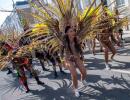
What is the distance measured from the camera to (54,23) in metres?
7.34

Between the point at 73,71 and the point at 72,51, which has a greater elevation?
the point at 72,51

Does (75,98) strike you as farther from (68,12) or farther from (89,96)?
(68,12)

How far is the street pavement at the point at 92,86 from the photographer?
7543 mm

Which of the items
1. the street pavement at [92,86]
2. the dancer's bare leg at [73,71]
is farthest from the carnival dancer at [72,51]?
the street pavement at [92,86]

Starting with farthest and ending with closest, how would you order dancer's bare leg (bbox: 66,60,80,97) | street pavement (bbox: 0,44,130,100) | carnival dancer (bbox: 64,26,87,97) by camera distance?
dancer's bare leg (bbox: 66,60,80,97)
street pavement (bbox: 0,44,130,100)
carnival dancer (bbox: 64,26,87,97)

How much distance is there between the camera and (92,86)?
27.6 ft

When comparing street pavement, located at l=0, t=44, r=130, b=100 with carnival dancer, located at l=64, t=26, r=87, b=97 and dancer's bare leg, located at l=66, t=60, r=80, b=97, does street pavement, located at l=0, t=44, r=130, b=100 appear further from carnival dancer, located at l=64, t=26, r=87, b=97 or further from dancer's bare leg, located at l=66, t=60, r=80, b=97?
carnival dancer, located at l=64, t=26, r=87, b=97

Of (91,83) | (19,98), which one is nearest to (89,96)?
(91,83)

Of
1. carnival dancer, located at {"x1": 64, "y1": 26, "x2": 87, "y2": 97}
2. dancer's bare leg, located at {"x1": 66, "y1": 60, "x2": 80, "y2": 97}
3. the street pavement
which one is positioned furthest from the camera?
dancer's bare leg, located at {"x1": 66, "y1": 60, "x2": 80, "y2": 97}

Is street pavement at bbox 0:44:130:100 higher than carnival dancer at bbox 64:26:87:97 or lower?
lower

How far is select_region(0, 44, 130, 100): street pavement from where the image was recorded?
24.7 ft

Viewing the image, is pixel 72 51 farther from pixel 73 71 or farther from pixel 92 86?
pixel 92 86

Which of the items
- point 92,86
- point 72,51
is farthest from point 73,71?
point 92,86

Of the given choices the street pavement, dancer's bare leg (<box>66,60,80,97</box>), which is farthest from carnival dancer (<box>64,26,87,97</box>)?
the street pavement
